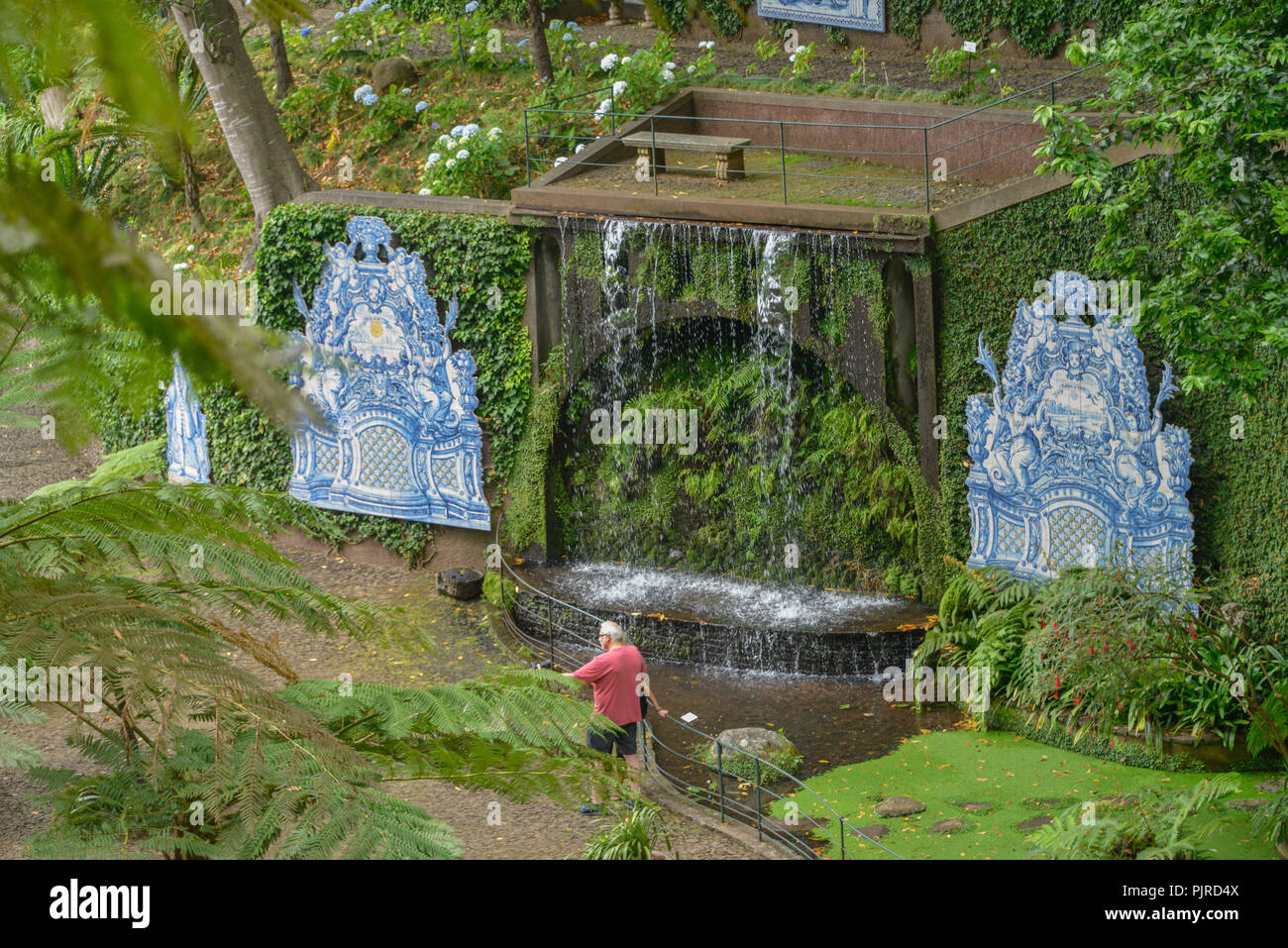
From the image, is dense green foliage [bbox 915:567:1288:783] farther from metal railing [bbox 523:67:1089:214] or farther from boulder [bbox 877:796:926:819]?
metal railing [bbox 523:67:1089:214]

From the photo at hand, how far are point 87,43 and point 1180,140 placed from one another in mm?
9955

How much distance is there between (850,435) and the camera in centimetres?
1558

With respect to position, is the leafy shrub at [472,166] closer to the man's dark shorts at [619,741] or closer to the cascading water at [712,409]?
the cascading water at [712,409]

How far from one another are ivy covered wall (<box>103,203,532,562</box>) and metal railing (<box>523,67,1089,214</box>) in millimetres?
1134

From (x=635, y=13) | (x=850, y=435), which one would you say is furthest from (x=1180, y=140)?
(x=635, y=13)

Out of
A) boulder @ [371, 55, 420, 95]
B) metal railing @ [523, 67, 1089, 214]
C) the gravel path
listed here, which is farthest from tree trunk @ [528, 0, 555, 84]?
the gravel path

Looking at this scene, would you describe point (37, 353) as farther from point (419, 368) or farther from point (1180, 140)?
point (419, 368)

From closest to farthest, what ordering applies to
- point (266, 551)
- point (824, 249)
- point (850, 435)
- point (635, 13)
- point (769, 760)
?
1. point (266, 551)
2. point (769, 760)
3. point (824, 249)
4. point (850, 435)
5. point (635, 13)

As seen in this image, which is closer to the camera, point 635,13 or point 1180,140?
point 1180,140

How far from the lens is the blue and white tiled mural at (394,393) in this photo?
16.5 metres

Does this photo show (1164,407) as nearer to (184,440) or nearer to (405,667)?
(405,667)

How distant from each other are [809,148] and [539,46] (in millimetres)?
4046

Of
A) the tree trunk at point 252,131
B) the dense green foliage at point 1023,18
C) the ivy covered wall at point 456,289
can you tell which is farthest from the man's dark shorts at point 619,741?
the dense green foliage at point 1023,18

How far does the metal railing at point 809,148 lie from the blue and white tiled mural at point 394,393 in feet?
6.85
